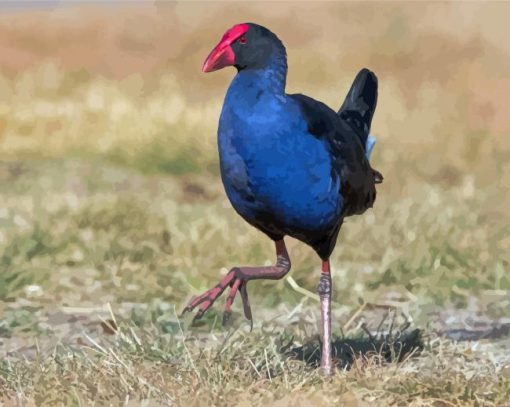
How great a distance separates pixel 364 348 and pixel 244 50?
1.29 meters

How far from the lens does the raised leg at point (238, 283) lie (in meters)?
5.15

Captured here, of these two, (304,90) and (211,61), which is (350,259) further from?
(304,90)

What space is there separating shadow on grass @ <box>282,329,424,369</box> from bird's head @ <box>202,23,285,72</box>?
1.08 metres

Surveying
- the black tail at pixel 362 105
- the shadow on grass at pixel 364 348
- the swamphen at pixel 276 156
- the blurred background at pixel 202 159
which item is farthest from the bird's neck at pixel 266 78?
the blurred background at pixel 202 159

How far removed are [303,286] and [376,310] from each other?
16.9 inches

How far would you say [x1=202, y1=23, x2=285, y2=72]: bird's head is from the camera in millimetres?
5059

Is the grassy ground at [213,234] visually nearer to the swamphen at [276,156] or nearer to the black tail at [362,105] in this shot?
the swamphen at [276,156]

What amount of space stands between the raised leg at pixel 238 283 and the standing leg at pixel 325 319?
14 centimetres

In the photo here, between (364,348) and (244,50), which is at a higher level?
(244,50)

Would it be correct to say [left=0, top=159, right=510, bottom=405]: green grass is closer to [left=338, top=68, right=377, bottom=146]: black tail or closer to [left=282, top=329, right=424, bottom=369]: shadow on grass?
[left=282, top=329, right=424, bottom=369]: shadow on grass

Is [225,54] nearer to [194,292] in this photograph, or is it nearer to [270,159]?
[270,159]

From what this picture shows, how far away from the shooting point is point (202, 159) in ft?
32.7

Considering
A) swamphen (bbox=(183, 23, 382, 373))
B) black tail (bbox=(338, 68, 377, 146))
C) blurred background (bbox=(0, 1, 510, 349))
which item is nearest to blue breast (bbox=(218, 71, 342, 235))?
swamphen (bbox=(183, 23, 382, 373))

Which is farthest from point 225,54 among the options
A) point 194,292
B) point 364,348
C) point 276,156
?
point 194,292
